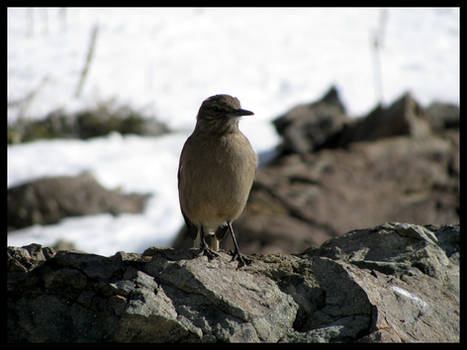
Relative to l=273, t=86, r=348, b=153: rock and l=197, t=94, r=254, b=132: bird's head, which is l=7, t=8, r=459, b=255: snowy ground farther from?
l=197, t=94, r=254, b=132: bird's head

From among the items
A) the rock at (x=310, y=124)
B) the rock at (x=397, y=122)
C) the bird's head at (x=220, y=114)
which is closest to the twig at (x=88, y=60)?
the rock at (x=310, y=124)

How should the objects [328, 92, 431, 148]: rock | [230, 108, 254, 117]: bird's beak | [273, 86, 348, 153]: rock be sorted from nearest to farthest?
[230, 108, 254, 117]: bird's beak < [328, 92, 431, 148]: rock < [273, 86, 348, 153]: rock

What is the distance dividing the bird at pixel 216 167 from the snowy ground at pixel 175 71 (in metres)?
5.47

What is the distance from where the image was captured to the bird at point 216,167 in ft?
20.9

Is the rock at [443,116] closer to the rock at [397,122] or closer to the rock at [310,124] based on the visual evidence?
the rock at [397,122]

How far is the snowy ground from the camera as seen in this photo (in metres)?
13.5

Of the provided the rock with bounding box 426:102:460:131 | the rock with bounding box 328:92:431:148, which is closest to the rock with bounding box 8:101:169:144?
the rock with bounding box 328:92:431:148

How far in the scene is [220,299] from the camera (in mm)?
4809

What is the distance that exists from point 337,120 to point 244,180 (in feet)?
29.3

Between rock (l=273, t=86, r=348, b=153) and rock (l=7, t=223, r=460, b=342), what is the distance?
349 inches

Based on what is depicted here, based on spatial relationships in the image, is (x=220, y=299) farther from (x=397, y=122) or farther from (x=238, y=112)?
(x=397, y=122)

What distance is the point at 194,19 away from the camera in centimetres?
1866

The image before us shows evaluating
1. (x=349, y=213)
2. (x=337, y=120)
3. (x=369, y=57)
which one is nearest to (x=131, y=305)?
(x=349, y=213)

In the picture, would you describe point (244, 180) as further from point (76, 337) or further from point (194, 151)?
point (76, 337)
